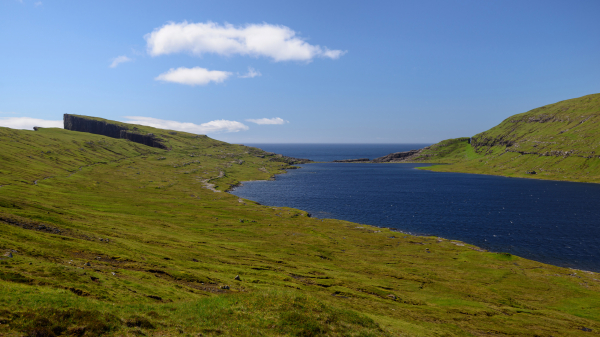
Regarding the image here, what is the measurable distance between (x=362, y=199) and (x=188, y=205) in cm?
10272

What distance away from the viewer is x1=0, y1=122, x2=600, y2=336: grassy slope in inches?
1202

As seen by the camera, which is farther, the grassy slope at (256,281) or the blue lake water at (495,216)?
the blue lake water at (495,216)

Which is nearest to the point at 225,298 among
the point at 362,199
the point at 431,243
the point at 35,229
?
the point at 35,229

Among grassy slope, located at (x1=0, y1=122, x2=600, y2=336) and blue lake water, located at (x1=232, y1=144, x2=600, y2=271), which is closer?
grassy slope, located at (x1=0, y1=122, x2=600, y2=336)

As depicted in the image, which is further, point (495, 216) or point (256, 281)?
point (495, 216)

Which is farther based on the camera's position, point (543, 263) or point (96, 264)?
point (543, 263)

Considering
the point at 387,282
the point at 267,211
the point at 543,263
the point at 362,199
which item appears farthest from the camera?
the point at 362,199

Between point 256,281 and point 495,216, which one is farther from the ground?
point 256,281

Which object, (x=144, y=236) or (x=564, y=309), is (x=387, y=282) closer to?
(x=564, y=309)

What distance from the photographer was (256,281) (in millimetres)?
55781

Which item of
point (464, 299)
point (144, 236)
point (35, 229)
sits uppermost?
Result: point (35, 229)

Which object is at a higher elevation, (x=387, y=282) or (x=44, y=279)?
(x=44, y=279)

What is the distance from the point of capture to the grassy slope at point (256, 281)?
30.5 meters

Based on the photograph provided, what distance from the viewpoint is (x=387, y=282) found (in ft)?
222
